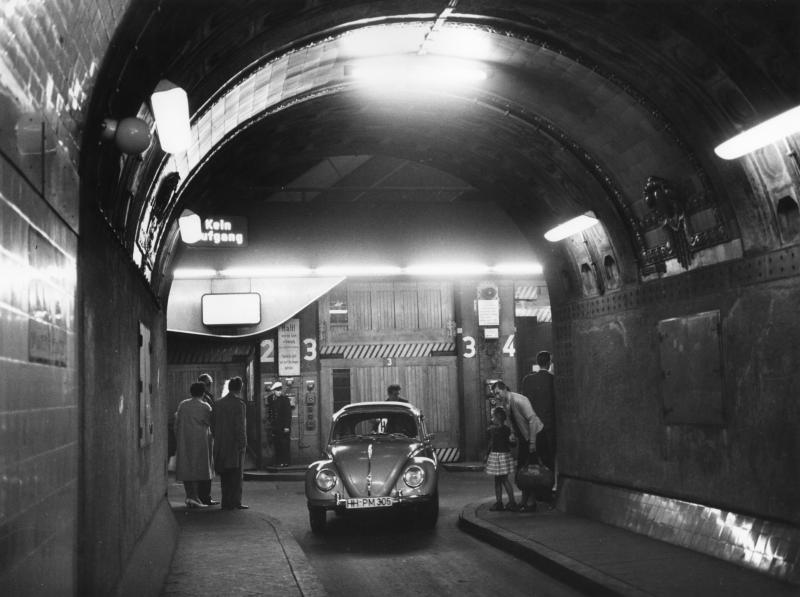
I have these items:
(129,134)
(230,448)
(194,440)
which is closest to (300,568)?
(129,134)

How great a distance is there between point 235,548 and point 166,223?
3669mm

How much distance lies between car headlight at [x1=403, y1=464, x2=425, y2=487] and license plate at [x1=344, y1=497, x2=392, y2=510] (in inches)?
14.6

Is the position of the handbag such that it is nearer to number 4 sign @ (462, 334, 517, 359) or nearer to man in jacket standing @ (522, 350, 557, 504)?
man in jacket standing @ (522, 350, 557, 504)

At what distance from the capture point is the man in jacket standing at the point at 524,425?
12820mm

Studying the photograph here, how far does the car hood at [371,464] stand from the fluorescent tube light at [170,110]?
21.5 ft

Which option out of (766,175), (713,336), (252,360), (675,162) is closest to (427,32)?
Answer: (675,162)

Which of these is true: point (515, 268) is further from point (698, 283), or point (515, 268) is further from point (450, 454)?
point (698, 283)

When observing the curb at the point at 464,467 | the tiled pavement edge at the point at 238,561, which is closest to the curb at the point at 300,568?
the tiled pavement edge at the point at 238,561

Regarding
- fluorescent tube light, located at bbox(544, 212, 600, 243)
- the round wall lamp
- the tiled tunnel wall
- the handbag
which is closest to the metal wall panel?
fluorescent tube light, located at bbox(544, 212, 600, 243)

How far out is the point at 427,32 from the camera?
357 inches

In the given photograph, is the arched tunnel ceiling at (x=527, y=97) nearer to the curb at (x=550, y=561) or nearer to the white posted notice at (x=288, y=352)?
the curb at (x=550, y=561)

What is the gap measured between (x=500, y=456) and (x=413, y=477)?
4.46ft

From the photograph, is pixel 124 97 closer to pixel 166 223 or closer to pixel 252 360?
pixel 166 223

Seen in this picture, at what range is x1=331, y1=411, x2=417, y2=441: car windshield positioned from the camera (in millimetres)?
13516
